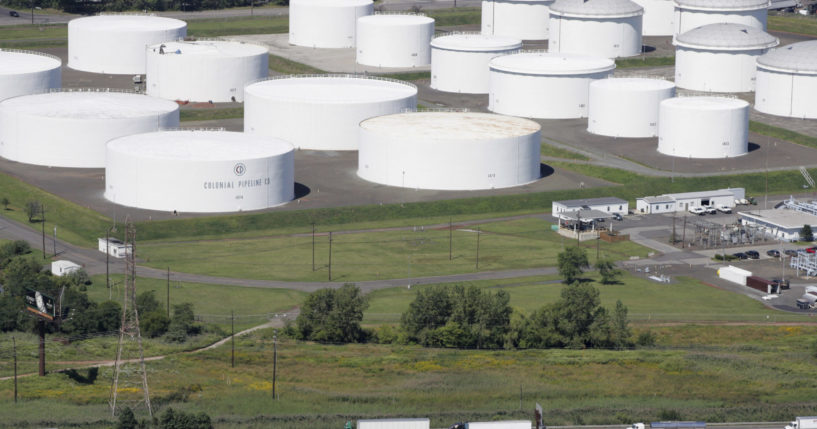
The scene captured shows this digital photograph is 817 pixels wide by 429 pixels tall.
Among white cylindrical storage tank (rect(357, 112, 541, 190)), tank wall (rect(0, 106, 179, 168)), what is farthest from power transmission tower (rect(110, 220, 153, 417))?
tank wall (rect(0, 106, 179, 168))

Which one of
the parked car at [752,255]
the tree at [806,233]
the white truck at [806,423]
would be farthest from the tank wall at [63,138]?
the white truck at [806,423]

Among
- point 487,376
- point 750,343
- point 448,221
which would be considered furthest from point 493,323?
point 448,221

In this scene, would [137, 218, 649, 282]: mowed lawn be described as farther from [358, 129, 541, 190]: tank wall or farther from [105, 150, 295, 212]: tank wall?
[358, 129, 541, 190]: tank wall

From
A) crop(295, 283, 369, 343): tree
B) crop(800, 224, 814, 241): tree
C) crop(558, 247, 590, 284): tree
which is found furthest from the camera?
crop(800, 224, 814, 241): tree

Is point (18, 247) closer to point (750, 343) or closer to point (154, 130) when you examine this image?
point (154, 130)

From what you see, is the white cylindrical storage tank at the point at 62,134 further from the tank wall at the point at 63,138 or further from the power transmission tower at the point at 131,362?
the power transmission tower at the point at 131,362

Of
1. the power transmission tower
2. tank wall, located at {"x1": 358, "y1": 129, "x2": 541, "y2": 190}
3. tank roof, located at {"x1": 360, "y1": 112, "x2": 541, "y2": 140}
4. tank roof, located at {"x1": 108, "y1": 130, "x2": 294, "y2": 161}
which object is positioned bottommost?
the power transmission tower
